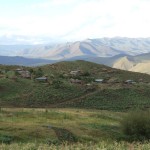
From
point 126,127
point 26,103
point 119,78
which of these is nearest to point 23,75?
point 26,103

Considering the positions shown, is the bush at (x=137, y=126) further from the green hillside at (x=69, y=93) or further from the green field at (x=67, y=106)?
the green hillside at (x=69, y=93)

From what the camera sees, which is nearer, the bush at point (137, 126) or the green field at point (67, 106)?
the green field at point (67, 106)

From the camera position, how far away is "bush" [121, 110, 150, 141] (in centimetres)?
4416

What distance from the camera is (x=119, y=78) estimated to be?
378 feet

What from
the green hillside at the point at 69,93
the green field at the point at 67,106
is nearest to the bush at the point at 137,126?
the green field at the point at 67,106

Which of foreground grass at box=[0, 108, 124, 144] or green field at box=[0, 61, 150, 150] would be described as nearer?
foreground grass at box=[0, 108, 124, 144]

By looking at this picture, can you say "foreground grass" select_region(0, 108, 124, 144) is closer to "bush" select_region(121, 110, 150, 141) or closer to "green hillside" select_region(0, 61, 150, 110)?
"bush" select_region(121, 110, 150, 141)

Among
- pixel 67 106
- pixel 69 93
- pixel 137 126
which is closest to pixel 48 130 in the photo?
pixel 137 126

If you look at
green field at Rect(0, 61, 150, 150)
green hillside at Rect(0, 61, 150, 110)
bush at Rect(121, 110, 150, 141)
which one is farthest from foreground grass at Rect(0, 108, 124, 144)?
green hillside at Rect(0, 61, 150, 110)

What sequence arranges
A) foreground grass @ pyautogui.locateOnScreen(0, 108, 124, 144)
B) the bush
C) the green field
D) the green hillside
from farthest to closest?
1. the green hillside
2. the bush
3. the green field
4. foreground grass @ pyautogui.locateOnScreen(0, 108, 124, 144)

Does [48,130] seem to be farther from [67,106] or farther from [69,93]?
[69,93]

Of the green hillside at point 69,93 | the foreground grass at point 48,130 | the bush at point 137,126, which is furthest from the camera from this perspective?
the green hillside at point 69,93

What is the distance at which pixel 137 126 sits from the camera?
147ft

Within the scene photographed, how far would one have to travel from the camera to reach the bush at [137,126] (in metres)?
44.2
